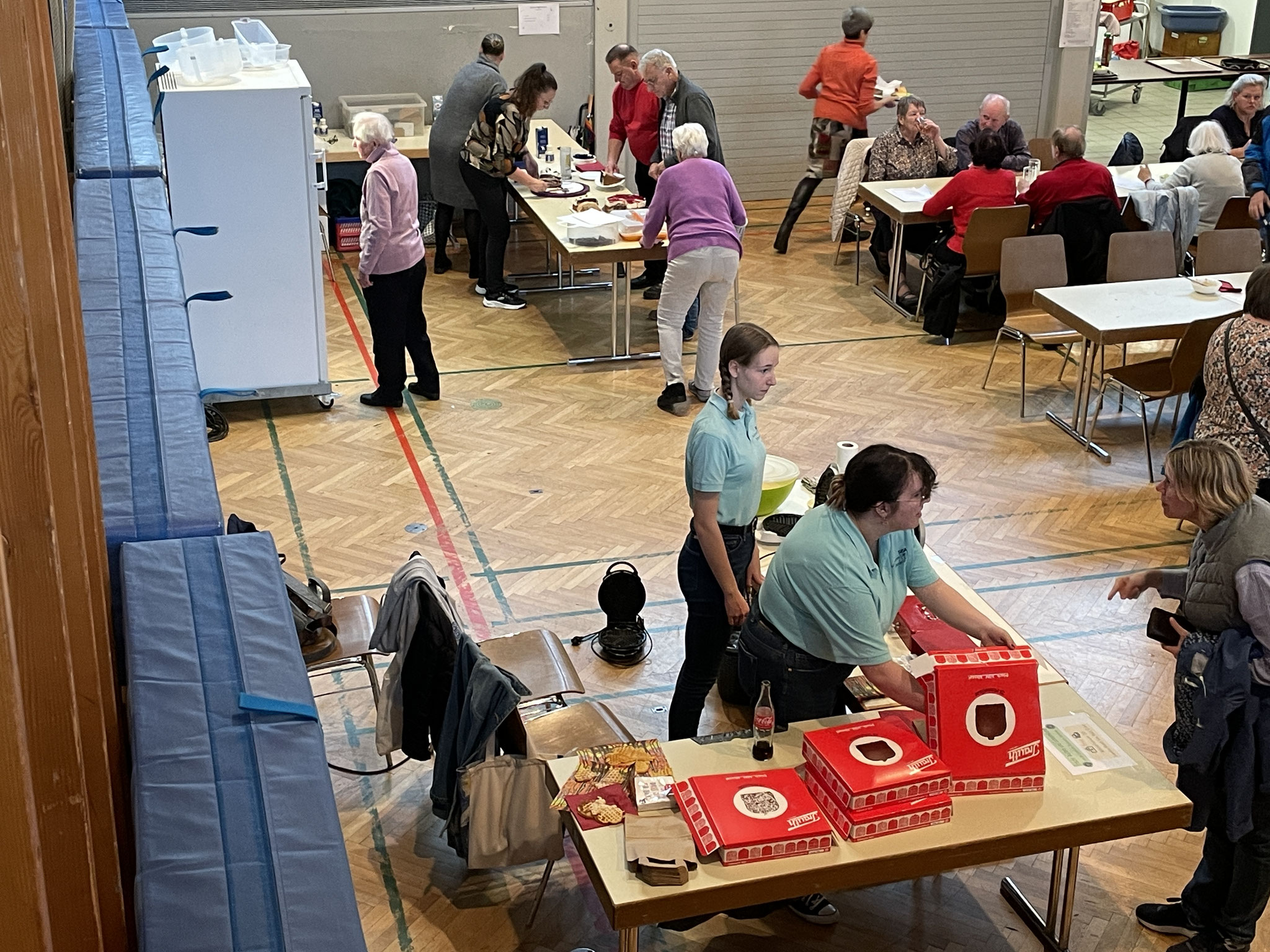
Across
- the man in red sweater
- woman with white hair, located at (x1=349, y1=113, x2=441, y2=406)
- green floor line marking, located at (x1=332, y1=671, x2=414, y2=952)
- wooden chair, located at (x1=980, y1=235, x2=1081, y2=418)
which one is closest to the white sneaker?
green floor line marking, located at (x1=332, y1=671, x2=414, y2=952)

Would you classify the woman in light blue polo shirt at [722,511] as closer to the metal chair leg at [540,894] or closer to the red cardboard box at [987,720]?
the metal chair leg at [540,894]

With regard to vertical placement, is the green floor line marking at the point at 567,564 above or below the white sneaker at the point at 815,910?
above

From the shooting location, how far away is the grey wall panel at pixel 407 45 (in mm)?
11102

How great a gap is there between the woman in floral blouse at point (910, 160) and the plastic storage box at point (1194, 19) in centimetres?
909

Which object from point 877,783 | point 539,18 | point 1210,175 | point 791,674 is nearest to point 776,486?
point 791,674

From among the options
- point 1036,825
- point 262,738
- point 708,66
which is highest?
point 708,66

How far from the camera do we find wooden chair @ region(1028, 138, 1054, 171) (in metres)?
11.0

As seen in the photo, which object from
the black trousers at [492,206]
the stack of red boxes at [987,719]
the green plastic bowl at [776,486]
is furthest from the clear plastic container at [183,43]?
the stack of red boxes at [987,719]

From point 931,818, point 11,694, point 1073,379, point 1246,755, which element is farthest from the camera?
point 1073,379

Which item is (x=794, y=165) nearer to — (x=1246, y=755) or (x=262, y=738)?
(x=1246, y=755)

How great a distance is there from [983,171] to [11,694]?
28.8 ft

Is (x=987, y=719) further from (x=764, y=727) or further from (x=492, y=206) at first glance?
(x=492, y=206)

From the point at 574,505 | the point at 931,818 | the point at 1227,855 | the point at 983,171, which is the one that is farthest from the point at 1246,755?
the point at 983,171

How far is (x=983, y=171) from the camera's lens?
9141 millimetres
